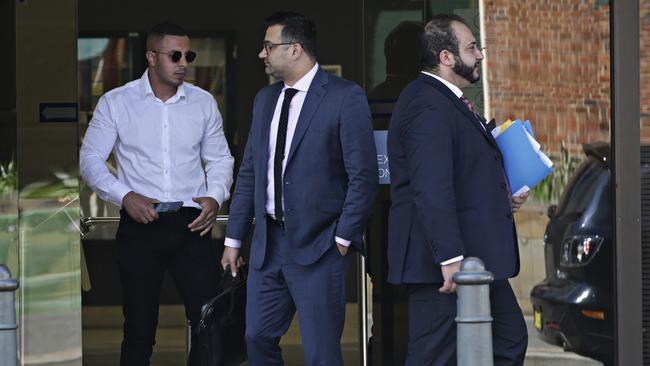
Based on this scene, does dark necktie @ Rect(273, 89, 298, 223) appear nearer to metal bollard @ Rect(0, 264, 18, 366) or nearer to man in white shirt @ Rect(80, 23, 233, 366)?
man in white shirt @ Rect(80, 23, 233, 366)

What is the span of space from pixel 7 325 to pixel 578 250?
342 cm

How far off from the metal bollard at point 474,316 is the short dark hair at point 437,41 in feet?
3.68

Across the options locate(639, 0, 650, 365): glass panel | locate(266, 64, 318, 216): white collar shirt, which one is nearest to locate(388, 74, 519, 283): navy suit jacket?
locate(266, 64, 318, 216): white collar shirt

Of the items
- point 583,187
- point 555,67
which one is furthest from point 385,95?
point 583,187

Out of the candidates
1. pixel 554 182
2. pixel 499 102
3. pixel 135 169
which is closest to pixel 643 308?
pixel 554 182

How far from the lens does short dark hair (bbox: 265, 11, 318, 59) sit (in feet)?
24.1

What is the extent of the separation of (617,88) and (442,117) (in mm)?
1980

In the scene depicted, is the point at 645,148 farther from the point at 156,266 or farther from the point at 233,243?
the point at 156,266

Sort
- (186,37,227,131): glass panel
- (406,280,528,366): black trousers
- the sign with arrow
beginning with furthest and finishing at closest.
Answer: (186,37,227,131): glass panel, the sign with arrow, (406,280,528,366): black trousers

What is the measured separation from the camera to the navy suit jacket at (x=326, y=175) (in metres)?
7.09

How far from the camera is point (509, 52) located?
8.48 m

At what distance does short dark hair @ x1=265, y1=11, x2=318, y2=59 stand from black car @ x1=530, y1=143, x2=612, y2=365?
1826 mm

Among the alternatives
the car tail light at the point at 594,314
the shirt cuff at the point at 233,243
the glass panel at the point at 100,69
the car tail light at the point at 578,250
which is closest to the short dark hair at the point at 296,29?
the shirt cuff at the point at 233,243

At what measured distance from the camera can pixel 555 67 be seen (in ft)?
27.8
